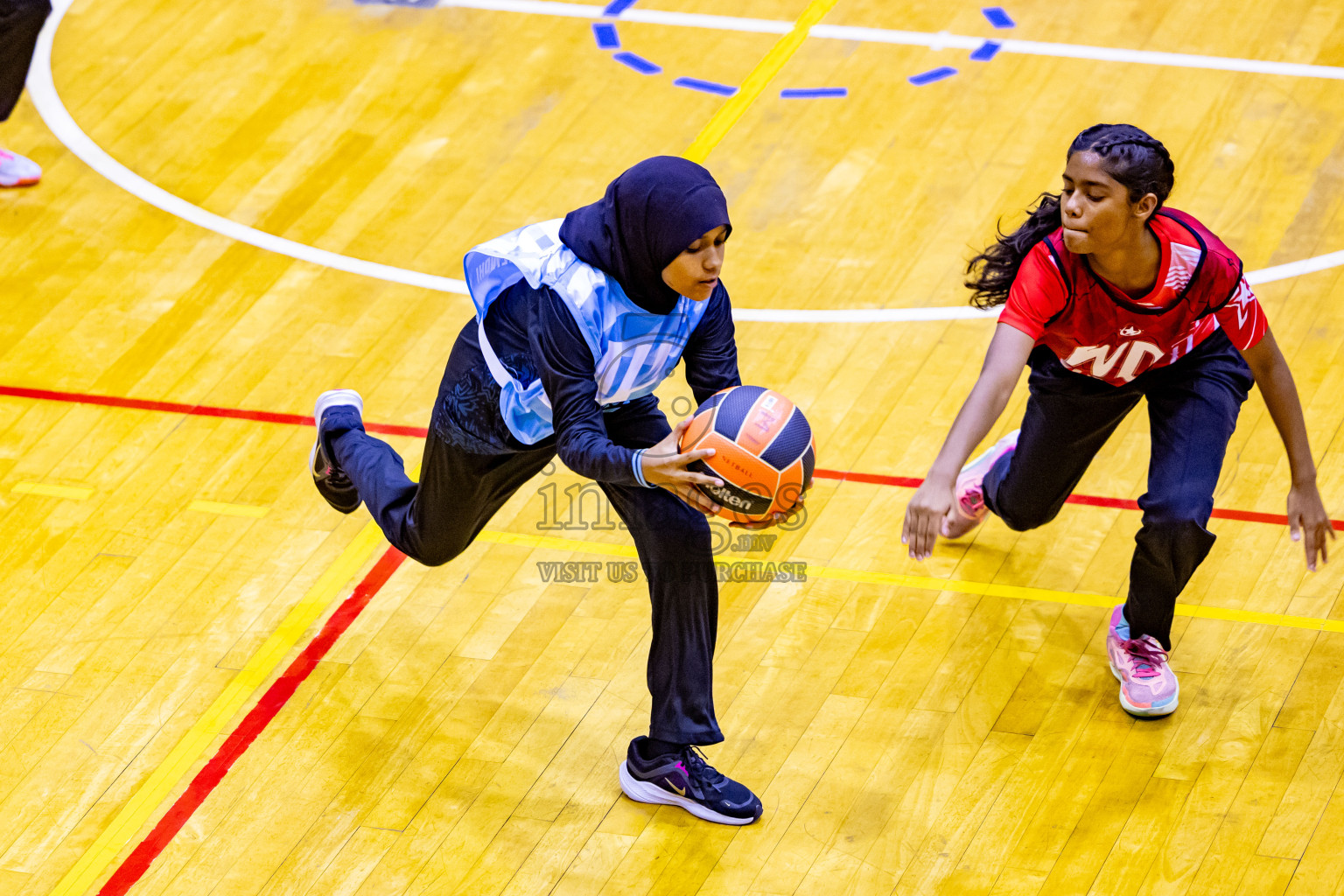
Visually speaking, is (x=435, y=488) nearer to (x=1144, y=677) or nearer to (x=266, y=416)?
(x=266, y=416)

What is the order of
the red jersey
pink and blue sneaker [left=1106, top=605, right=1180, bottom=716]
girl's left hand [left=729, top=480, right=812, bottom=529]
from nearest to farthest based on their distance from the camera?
girl's left hand [left=729, top=480, right=812, bottom=529] → the red jersey → pink and blue sneaker [left=1106, top=605, right=1180, bottom=716]

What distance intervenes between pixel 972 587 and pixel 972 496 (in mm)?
336

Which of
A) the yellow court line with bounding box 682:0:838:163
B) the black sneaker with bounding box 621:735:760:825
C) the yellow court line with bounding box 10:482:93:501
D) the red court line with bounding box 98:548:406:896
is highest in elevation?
the yellow court line with bounding box 10:482:93:501

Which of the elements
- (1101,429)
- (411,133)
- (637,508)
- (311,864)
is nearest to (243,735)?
(311,864)

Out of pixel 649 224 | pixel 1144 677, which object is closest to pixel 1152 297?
pixel 1144 677

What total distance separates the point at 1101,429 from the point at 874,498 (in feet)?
3.49

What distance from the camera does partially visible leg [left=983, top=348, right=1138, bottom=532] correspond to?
5133 millimetres

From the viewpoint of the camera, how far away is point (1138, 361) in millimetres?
4922

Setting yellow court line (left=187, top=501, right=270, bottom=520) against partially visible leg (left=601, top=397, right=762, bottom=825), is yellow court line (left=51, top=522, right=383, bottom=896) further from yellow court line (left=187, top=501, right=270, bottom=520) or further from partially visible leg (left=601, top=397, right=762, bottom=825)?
partially visible leg (left=601, top=397, right=762, bottom=825)

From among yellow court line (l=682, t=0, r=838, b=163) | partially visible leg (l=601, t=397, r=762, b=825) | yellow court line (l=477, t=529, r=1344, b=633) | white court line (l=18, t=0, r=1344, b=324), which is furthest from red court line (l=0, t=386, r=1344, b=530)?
yellow court line (l=682, t=0, r=838, b=163)

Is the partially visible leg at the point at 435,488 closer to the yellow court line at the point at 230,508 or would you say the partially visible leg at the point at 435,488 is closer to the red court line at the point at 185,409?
the yellow court line at the point at 230,508

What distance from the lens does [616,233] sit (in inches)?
170

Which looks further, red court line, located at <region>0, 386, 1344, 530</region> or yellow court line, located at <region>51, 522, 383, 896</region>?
red court line, located at <region>0, 386, 1344, 530</region>

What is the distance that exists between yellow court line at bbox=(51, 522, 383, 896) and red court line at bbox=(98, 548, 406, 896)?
0.17 feet
